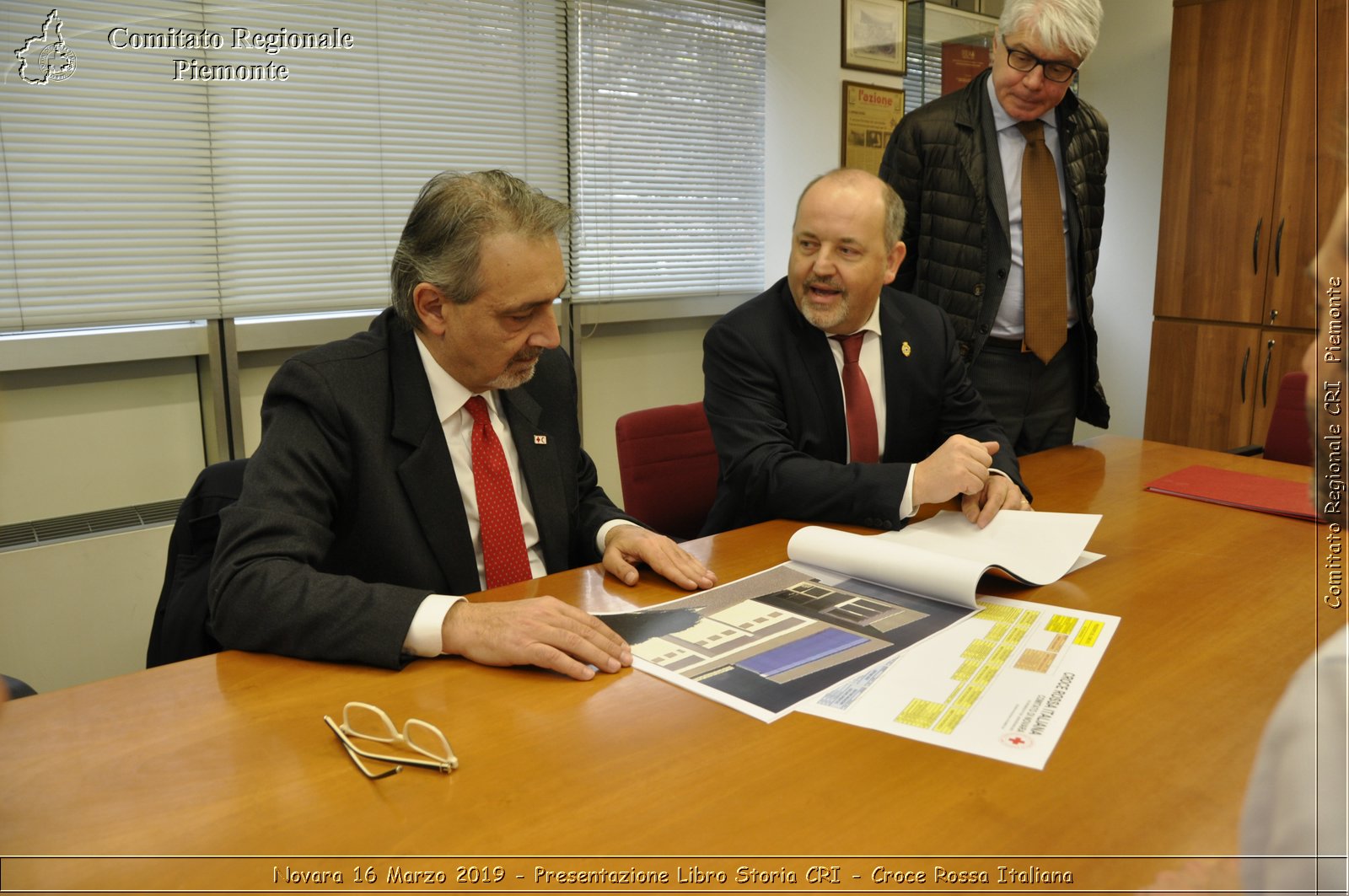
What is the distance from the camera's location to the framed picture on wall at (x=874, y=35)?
4.18m

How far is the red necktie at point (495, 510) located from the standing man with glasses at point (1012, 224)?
4.74 feet

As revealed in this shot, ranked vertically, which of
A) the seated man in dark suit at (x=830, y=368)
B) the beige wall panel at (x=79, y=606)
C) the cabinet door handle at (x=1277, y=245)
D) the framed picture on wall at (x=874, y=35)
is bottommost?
the beige wall panel at (x=79, y=606)

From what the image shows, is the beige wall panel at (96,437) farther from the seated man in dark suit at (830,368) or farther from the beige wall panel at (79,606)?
the seated man in dark suit at (830,368)

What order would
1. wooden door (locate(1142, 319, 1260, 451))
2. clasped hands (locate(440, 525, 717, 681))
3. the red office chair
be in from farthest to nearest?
wooden door (locate(1142, 319, 1260, 451)) < the red office chair < clasped hands (locate(440, 525, 717, 681))

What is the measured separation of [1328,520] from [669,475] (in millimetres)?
2210

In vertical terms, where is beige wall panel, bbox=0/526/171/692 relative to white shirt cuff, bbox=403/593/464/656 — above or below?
below

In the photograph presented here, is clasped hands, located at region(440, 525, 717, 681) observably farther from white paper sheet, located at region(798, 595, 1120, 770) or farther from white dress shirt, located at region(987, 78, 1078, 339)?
white dress shirt, located at region(987, 78, 1078, 339)

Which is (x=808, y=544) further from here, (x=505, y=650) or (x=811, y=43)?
(x=811, y=43)

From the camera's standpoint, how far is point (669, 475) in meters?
2.49

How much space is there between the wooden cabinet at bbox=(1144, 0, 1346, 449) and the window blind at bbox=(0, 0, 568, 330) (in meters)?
2.84

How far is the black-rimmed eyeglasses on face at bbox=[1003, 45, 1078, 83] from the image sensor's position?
2.51m

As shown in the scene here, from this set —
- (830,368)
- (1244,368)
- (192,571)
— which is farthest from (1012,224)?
(1244,368)

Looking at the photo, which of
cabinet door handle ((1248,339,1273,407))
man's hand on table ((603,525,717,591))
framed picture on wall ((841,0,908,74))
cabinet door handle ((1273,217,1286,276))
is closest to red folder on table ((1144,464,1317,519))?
man's hand on table ((603,525,717,591))

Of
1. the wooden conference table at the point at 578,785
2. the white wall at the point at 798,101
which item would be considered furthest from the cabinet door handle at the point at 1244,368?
the wooden conference table at the point at 578,785
